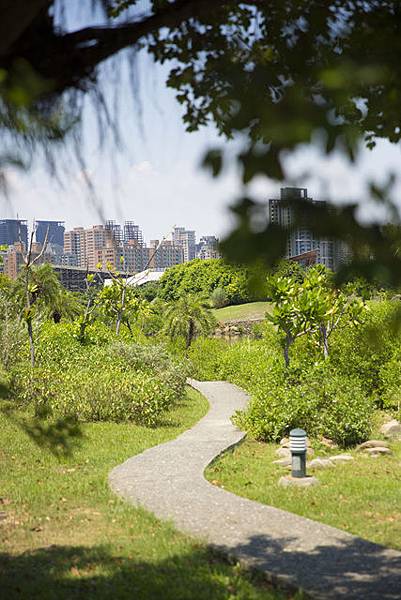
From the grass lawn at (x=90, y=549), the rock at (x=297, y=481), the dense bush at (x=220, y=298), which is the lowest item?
the dense bush at (x=220, y=298)

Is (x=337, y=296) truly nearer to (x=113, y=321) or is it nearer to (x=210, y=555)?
(x=210, y=555)

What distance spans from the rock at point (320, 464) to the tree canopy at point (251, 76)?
23.5ft

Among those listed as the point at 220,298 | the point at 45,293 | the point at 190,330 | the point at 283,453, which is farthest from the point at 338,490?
the point at 220,298

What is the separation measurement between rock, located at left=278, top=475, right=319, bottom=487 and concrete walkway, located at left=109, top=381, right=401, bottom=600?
3.23 feet

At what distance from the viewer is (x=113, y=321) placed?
2925 centimetres

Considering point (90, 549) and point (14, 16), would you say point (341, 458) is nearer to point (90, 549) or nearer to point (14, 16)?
point (90, 549)

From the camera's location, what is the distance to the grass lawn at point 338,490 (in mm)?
7117

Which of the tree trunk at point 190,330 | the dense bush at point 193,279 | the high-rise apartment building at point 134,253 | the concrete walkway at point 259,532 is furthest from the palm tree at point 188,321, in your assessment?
the dense bush at point 193,279

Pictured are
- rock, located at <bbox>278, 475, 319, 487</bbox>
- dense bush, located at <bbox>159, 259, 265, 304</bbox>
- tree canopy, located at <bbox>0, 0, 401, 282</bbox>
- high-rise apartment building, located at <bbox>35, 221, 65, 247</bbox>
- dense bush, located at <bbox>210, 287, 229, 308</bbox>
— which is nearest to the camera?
tree canopy, located at <bbox>0, 0, 401, 282</bbox>

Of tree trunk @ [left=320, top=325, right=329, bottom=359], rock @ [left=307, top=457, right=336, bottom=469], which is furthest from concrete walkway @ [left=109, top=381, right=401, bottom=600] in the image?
tree trunk @ [left=320, top=325, right=329, bottom=359]

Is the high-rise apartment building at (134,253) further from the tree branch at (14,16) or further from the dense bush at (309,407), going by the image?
the dense bush at (309,407)

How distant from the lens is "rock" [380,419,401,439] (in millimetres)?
12634

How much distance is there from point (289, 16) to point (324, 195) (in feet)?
3.81

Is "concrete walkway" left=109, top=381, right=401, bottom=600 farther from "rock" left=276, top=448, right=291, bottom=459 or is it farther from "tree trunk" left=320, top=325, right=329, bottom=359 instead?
"tree trunk" left=320, top=325, right=329, bottom=359
